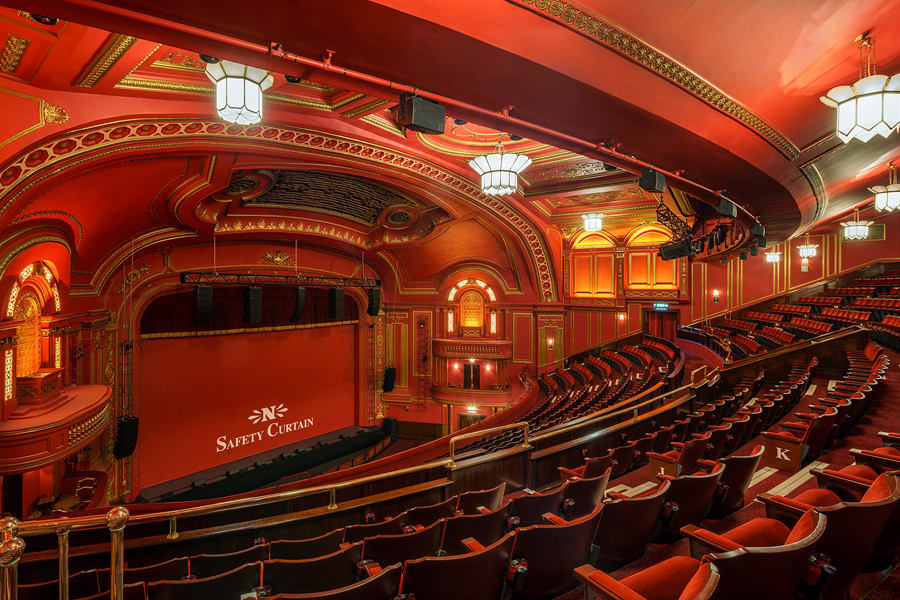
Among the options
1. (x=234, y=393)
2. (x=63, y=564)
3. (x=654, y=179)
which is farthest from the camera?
(x=234, y=393)

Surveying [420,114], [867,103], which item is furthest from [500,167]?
[867,103]

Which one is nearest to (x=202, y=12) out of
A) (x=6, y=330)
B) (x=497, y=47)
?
(x=497, y=47)

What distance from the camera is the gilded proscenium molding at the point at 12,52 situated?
Result: 3.07 m

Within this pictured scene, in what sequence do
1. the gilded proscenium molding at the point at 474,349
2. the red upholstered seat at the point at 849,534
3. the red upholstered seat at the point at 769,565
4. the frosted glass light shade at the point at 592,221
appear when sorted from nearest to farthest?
the red upholstered seat at the point at 769,565
the red upholstered seat at the point at 849,534
the frosted glass light shade at the point at 592,221
the gilded proscenium molding at the point at 474,349

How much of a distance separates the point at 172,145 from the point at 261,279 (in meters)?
5.80

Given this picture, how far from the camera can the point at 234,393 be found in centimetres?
1098

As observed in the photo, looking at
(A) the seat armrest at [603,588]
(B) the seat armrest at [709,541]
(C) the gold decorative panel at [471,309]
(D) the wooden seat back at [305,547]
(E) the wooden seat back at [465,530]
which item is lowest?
(D) the wooden seat back at [305,547]

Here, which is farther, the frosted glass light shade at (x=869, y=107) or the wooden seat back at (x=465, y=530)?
the frosted glass light shade at (x=869, y=107)

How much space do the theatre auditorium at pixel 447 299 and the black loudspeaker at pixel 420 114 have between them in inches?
1.1

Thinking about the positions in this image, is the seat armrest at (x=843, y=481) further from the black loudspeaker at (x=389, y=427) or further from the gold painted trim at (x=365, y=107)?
the black loudspeaker at (x=389, y=427)

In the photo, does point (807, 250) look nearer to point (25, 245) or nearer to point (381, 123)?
point (381, 123)

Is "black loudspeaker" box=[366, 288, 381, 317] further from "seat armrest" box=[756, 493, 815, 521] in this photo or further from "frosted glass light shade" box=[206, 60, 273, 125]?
"seat armrest" box=[756, 493, 815, 521]

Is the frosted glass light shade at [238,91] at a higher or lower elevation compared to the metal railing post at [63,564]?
higher

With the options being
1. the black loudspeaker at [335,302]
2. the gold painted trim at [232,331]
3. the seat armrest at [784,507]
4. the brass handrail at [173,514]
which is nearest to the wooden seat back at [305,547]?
the brass handrail at [173,514]
